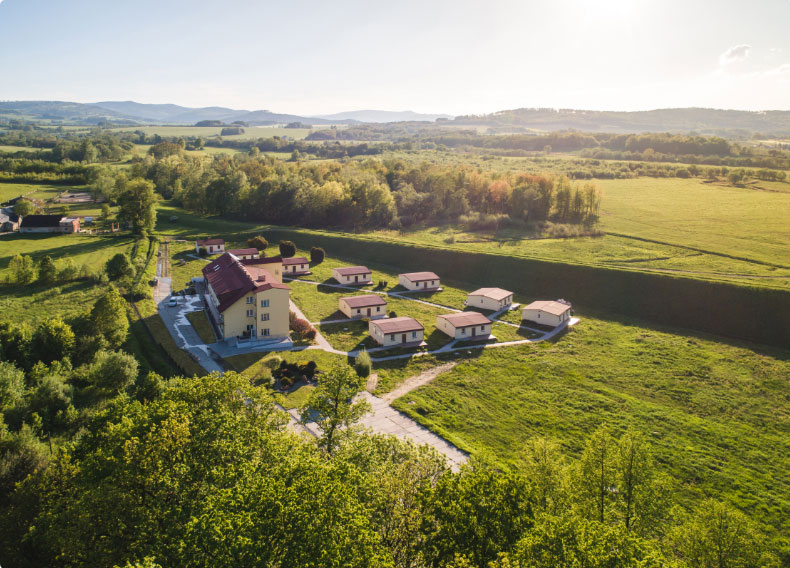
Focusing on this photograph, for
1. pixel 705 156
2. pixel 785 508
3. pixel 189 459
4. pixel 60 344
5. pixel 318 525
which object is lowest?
pixel 785 508

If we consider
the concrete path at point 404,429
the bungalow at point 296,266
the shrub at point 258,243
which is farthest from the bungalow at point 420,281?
the concrete path at point 404,429

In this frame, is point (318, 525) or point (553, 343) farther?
point (553, 343)

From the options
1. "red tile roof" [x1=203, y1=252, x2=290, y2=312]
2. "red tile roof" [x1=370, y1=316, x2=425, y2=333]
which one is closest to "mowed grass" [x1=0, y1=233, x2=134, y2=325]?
Answer: "red tile roof" [x1=203, y1=252, x2=290, y2=312]

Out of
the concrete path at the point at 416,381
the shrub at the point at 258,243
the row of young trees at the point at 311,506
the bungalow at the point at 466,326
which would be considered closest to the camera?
the row of young trees at the point at 311,506

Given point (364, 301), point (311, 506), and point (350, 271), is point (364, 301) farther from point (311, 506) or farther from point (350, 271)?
point (311, 506)

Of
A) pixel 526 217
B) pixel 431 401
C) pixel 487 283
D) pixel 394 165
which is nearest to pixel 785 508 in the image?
pixel 431 401

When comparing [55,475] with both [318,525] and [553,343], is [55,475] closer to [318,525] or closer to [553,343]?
[318,525]

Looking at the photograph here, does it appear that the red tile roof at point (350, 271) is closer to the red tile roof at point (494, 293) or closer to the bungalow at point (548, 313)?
the red tile roof at point (494, 293)
